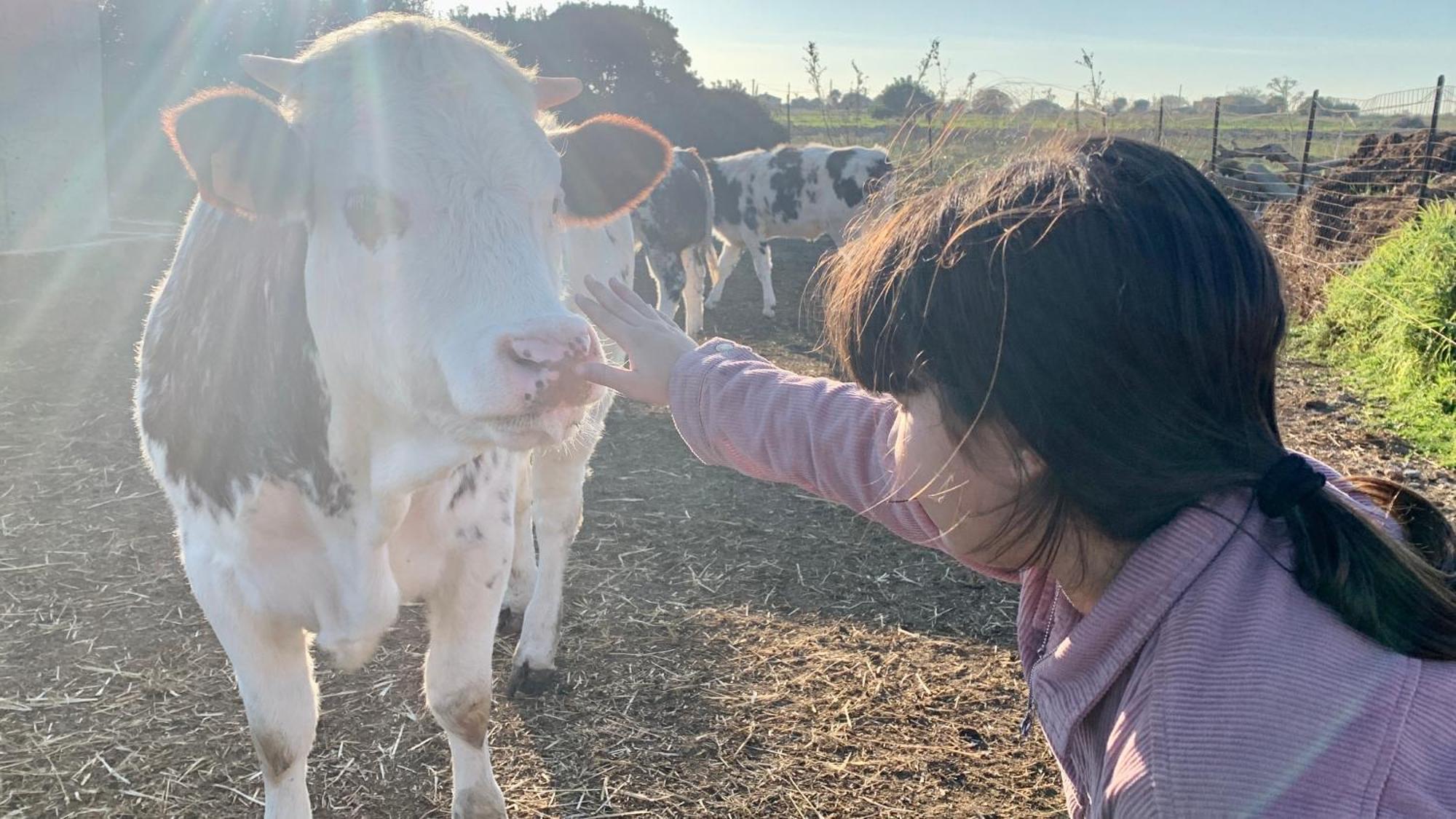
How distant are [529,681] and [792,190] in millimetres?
11821

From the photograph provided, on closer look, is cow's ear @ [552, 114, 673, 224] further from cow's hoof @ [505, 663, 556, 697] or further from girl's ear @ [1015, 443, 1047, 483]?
cow's hoof @ [505, 663, 556, 697]

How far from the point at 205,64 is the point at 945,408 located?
1962 cm

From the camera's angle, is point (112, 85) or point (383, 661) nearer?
point (383, 661)

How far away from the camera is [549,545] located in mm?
3869

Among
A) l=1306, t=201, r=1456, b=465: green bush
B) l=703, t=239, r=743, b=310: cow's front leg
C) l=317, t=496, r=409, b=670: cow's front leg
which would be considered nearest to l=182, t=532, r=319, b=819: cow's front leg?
l=317, t=496, r=409, b=670: cow's front leg

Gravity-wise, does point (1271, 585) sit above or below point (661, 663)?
above

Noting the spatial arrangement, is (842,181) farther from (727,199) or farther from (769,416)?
(769,416)

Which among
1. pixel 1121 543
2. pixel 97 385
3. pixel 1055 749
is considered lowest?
pixel 97 385

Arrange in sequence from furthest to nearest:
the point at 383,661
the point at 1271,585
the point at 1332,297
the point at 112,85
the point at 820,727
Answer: the point at 112,85 < the point at 1332,297 < the point at 383,661 < the point at 820,727 < the point at 1271,585

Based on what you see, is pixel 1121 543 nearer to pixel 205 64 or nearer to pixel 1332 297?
pixel 1332 297

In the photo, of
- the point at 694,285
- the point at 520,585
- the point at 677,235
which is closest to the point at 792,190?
the point at 677,235

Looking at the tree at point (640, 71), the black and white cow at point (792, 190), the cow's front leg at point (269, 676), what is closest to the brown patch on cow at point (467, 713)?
the cow's front leg at point (269, 676)

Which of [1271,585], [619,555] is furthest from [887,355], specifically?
[619,555]

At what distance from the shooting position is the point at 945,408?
1.33m
